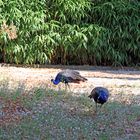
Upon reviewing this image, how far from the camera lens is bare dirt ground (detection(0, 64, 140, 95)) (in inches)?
303

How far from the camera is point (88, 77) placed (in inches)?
360

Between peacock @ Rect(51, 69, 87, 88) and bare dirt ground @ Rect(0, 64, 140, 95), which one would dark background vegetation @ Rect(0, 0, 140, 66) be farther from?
peacock @ Rect(51, 69, 87, 88)

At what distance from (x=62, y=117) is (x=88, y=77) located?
3806 millimetres

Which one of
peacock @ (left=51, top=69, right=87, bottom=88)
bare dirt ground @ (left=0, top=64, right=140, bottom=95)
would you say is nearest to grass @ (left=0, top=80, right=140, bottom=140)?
peacock @ (left=51, top=69, right=87, bottom=88)

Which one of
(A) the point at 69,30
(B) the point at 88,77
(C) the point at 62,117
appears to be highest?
(A) the point at 69,30

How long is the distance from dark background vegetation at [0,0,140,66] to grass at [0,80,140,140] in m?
4.21

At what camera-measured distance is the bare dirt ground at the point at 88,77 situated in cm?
770

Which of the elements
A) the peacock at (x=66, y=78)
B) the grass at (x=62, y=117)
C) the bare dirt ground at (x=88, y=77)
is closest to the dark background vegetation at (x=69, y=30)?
the bare dirt ground at (x=88, y=77)

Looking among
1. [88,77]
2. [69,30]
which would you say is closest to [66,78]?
[88,77]

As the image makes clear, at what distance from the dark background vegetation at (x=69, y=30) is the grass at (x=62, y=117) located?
421 cm

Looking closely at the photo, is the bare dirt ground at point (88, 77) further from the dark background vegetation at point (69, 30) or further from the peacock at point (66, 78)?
the dark background vegetation at point (69, 30)

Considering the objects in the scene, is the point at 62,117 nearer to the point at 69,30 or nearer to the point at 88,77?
the point at 88,77

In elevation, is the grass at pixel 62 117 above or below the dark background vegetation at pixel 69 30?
below

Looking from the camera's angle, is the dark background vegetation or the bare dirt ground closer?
the bare dirt ground
